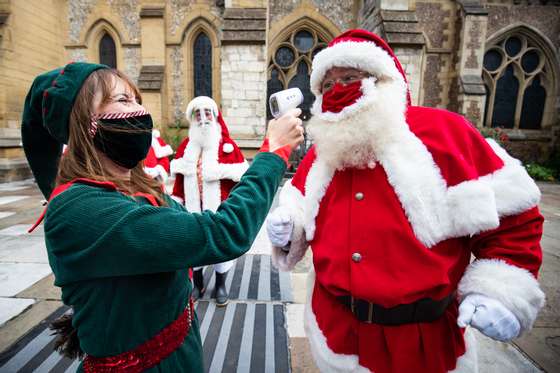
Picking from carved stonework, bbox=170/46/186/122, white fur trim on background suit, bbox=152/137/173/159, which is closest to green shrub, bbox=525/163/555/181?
white fur trim on background suit, bbox=152/137/173/159

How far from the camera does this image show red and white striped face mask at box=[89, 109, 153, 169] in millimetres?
982

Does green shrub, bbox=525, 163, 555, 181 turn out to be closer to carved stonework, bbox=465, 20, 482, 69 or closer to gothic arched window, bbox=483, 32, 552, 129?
gothic arched window, bbox=483, 32, 552, 129

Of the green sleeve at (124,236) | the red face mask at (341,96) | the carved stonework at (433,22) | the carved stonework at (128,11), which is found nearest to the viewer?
the green sleeve at (124,236)

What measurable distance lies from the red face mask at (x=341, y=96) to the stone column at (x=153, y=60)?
10243mm

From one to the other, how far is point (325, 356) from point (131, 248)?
96 cm

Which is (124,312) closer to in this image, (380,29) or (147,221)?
(147,221)

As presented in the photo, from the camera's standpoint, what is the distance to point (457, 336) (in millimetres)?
1233

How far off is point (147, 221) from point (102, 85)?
51 cm

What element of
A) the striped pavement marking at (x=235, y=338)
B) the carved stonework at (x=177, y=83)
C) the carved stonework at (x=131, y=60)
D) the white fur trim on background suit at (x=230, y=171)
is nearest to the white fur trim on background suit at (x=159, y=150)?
the white fur trim on background suit at (x=230, y=171)

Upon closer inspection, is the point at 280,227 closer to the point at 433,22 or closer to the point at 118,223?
the point at 118,223

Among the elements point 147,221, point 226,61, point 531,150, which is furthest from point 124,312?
point 531,150

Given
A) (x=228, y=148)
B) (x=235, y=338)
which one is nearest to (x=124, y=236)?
(x=235, y=338)

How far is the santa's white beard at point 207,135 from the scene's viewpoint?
350cm

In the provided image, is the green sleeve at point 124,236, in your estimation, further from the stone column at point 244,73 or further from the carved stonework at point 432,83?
the carved stonework at point 432,83
